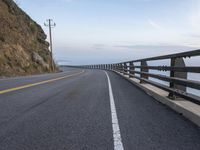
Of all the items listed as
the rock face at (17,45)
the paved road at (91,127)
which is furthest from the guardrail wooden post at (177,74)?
the rock face at (17,45)

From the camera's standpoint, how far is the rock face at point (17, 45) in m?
29.6

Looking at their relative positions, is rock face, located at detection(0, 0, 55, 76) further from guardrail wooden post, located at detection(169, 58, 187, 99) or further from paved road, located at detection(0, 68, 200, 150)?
guardrail wooden post, located at detection(169, 58, 187, 99)

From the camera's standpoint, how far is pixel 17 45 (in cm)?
3325

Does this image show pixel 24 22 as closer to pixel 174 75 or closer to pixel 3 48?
pixel 3 48

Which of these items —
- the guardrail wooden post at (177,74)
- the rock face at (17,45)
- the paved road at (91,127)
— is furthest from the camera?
the rock face at (17,45)

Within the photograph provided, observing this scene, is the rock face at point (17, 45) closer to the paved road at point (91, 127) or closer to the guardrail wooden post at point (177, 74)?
the paved road at point (91, 127)

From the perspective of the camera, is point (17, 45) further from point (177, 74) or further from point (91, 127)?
point (91, 127)

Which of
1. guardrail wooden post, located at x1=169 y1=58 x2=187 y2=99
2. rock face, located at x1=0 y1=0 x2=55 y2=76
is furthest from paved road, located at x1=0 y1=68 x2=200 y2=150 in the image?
rock face, located at x1=0 y1=0 x2=55 y2=76

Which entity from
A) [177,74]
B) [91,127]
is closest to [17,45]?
[177,74]

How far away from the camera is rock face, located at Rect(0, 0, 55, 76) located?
97.1 feet

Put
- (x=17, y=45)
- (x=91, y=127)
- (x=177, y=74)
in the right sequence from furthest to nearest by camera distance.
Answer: (x=17, y=45), (x=177, y=74), (x=91, y=127)

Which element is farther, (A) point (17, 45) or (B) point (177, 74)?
(A) point (17, 45)

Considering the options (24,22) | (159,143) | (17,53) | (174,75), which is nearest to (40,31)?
(24,22)

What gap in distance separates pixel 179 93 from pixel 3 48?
84.2ft
